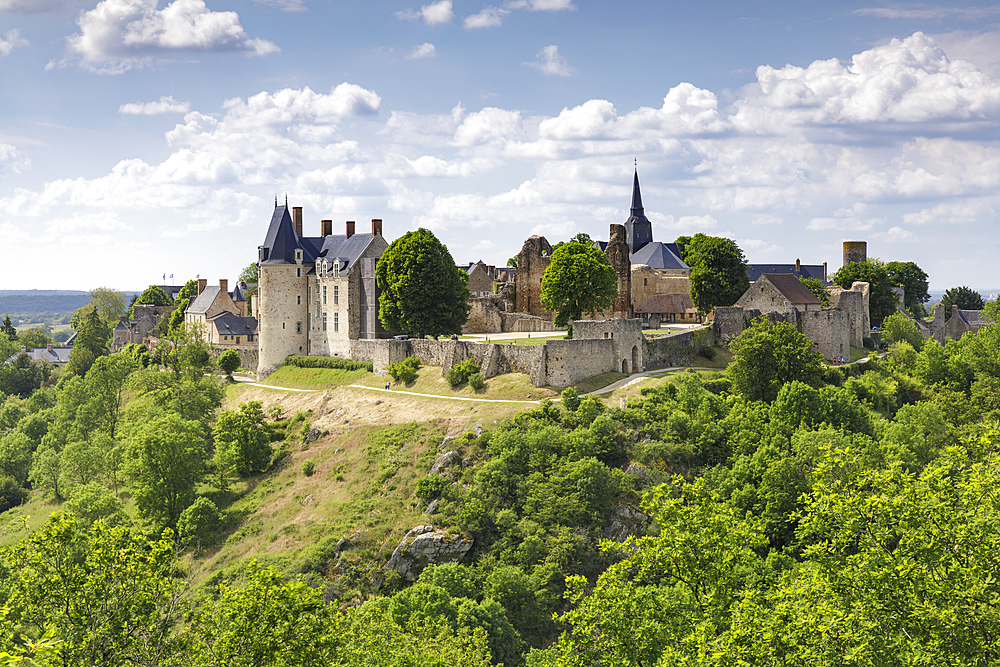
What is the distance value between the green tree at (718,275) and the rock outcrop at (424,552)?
112 feet

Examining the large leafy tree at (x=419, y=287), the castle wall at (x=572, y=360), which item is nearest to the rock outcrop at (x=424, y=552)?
the castle wall at (x=572, y=360)

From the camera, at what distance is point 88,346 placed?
82812 mm

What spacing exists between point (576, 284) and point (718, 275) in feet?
40.4

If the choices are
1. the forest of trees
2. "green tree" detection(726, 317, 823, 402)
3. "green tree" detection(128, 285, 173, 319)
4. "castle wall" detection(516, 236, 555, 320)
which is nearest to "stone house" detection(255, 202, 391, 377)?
the forest of trees

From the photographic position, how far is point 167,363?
224 ft

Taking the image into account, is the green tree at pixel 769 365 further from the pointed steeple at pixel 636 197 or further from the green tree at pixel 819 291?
the pointed steeple at pixel 636 197

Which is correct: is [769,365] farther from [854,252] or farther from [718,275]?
[854,252]

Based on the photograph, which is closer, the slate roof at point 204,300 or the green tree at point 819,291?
the green tree at point 819,291

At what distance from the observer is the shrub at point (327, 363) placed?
56.6 m

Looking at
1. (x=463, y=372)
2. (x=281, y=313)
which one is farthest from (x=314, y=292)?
(x=463, y=372)

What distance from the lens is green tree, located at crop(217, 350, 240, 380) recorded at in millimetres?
65938

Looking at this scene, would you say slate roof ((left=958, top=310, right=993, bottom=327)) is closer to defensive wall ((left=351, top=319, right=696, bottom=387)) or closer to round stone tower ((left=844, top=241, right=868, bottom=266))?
round stone tower ((left=844, top=241, right=868, bottom=266))

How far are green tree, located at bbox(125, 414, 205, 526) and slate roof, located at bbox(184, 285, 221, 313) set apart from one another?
3540cm

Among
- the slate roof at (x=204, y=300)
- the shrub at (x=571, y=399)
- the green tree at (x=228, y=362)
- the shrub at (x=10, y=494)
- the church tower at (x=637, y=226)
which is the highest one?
the church tower at (x=637, y=226)
